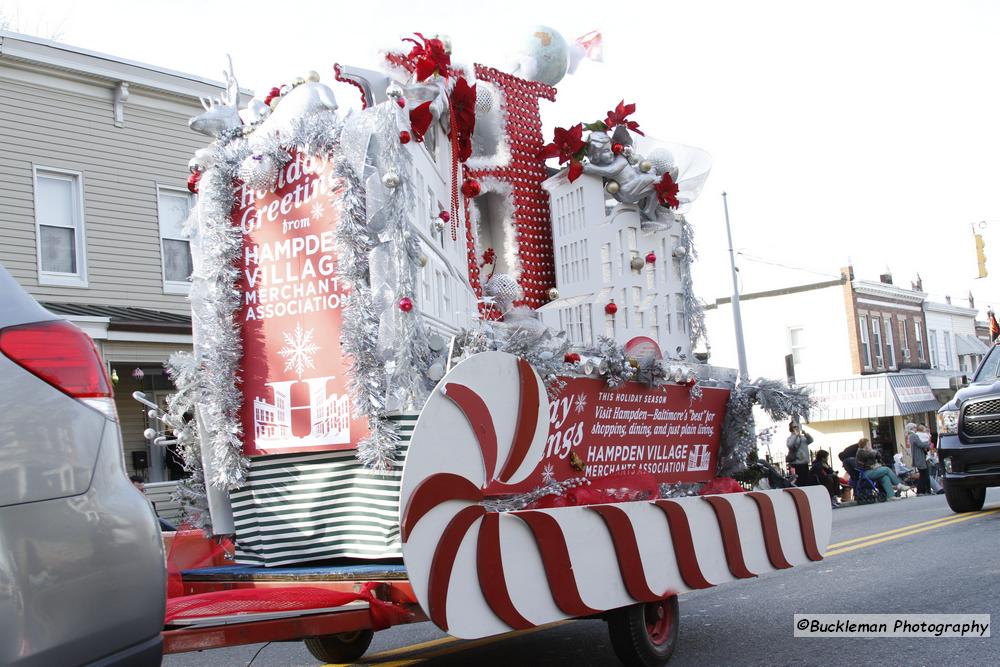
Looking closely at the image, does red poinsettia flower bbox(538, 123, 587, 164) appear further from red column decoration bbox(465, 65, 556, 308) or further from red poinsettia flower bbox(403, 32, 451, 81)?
red poinsettia flower bbox(403, 32, 451, 81)

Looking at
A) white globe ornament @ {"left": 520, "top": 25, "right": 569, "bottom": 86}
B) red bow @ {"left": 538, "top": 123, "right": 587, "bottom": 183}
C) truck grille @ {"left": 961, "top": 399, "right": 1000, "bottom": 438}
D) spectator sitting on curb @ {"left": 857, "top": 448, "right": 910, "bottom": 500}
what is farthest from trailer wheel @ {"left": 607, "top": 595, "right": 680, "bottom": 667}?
spectator sitting on curb @ {"left": 857, "top": 448, "right": 910, "bottom": 500}

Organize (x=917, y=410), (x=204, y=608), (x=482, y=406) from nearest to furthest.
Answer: (x=204, y=608) < (x=482, y=406) < (x=917, y=410)

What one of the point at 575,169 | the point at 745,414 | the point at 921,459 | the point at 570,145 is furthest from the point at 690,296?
the point at 921,459

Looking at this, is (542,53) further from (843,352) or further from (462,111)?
Result: (843,352)

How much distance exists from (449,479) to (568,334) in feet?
7.90

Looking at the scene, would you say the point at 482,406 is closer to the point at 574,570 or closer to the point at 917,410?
the point at 574,570

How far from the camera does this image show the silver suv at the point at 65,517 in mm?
2451

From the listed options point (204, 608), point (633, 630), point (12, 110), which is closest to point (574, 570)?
point (633, 630)

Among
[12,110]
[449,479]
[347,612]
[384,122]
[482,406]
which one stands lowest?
[347,612]

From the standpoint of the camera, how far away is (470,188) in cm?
643

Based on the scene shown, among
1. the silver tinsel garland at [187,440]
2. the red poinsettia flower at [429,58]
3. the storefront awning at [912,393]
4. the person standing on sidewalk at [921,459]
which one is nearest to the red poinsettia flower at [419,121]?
the red poinsettia flower at [429,58]

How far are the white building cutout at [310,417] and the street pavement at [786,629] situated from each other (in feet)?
3.51

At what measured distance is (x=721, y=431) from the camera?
6.82 meters

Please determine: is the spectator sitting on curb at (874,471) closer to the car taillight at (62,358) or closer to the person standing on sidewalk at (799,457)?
the person standing on sidewalk at (799,457)
